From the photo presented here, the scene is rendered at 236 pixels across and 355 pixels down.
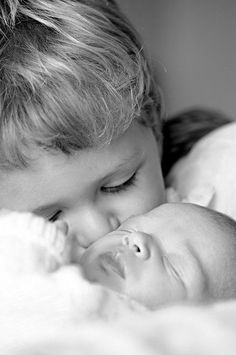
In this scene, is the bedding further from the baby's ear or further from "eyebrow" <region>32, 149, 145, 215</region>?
the baby's ear

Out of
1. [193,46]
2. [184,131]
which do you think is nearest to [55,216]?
[184,131]

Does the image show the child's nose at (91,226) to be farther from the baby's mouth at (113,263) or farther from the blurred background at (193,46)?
the blurred background at (193,46)

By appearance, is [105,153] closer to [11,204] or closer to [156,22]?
[11,204]

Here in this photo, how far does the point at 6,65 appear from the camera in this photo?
95 cm

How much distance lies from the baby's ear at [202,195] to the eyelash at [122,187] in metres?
0.14

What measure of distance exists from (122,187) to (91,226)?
95 mm

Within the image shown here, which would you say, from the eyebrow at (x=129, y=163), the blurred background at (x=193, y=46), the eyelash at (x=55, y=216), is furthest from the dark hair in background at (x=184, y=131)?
the blurred background at (x=193, y=46)

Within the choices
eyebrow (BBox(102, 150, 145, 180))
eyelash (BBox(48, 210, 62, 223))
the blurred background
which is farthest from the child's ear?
the blurred background

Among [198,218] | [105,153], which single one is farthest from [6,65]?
[198,218]

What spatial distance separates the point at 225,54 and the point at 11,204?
146 centimetres

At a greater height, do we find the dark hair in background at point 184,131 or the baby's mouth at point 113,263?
the baby's mouth at point 113,263

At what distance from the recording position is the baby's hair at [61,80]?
912mm

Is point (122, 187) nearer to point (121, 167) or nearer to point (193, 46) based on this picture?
point (121, 167)

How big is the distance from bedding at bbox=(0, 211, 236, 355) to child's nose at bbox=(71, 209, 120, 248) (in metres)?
0.22
